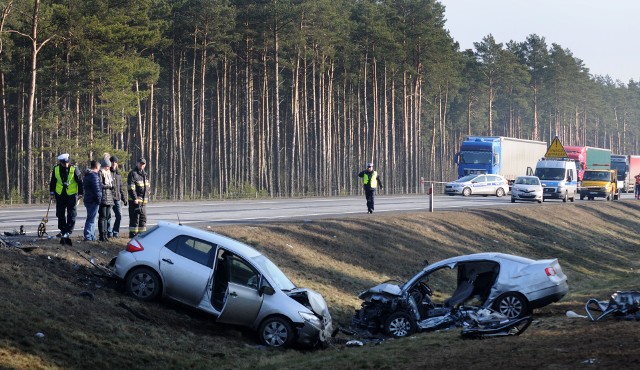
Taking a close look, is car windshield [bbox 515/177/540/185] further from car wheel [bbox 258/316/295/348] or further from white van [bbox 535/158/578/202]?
car wheel [bbox 258/316/295/348]

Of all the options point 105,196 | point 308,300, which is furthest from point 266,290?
point 105,196

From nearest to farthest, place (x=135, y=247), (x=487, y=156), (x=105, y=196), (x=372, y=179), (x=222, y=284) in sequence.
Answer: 1. (x=222, y=284)
2. (x=135, y=247)
3. (x=105, y=196)
4. (x=372, y=179)
5. (x=487, y=156)

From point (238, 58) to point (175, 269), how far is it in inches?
2515

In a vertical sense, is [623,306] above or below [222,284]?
below

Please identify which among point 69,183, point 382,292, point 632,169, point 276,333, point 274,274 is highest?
point 69,183

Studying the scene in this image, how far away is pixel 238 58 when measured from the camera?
7881 centimetres

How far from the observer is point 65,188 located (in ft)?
63.0

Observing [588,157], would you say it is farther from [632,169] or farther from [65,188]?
[65,188]

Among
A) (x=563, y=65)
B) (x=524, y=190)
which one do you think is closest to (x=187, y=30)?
(x=524, y=190)

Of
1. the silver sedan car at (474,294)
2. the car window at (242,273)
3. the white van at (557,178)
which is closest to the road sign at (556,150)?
the white van at (557,178)

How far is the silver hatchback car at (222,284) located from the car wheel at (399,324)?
137cm

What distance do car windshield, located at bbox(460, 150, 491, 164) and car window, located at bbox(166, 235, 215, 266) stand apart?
4978 cm

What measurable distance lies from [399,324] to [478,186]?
4345 cm

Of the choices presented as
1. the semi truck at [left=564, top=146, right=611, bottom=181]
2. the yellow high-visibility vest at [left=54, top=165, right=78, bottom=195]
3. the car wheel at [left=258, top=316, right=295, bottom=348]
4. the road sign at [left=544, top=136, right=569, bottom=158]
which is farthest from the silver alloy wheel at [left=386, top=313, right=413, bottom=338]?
the semi truck at [left=564, top=146, right=611, bottom=181]
